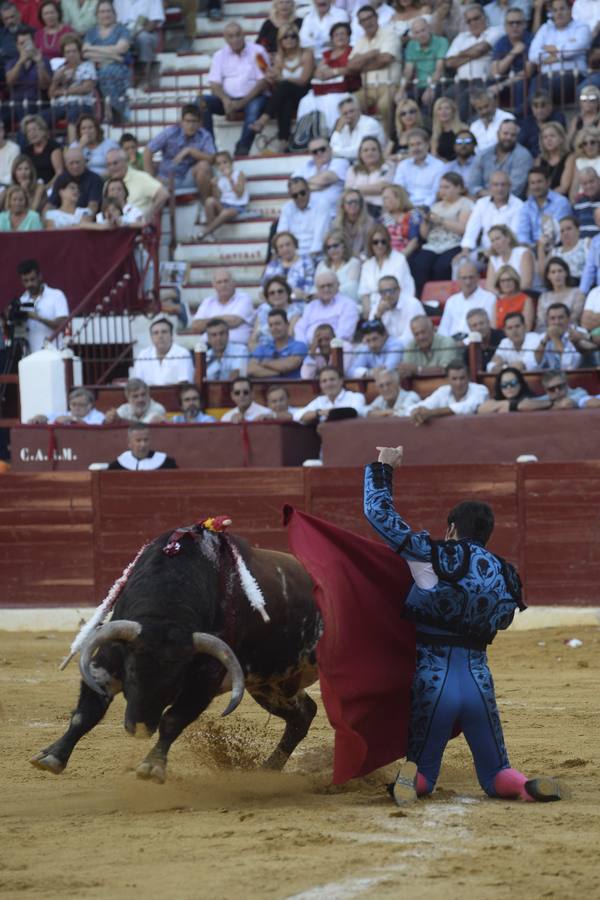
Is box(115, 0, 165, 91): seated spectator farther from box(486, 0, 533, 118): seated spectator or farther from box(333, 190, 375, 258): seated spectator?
box(333, 190, 375, 258): seated spectator

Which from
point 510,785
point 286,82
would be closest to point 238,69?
point 286,82

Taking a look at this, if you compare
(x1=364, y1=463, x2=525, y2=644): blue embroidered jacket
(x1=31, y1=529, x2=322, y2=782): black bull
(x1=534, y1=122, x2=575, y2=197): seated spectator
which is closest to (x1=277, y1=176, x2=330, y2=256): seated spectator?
(x1=534, y1=122, x2=575, y2=197): seated spectator

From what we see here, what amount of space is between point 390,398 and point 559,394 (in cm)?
118

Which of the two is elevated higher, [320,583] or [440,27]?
[440,27]

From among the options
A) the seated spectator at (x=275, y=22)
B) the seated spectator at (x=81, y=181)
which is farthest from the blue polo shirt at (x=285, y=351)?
the seated spectator at (x=275, y=22)

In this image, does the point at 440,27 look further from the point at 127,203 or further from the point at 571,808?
the point at 571,808

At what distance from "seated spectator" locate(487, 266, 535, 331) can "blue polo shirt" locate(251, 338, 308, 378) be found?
4.77ft

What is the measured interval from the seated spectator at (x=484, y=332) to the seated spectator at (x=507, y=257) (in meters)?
0.51

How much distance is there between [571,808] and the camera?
15.9 feet

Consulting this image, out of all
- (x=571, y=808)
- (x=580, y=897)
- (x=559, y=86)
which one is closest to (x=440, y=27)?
(x=559, y=86)

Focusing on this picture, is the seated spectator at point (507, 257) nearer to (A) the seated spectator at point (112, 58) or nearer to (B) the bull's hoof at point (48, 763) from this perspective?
(A) the seated spectator at point (112, 58)

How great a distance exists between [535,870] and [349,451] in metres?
6.99

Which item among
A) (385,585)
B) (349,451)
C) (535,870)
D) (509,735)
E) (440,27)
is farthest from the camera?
(440,27)

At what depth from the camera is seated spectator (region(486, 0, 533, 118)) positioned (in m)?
12.9
